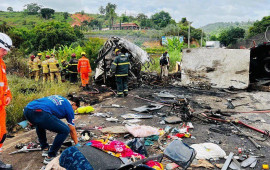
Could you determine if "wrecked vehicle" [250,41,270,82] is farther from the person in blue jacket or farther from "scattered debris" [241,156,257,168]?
the person in blue jacket

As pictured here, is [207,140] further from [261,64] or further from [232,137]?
[261,64]

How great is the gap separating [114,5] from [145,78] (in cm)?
8088

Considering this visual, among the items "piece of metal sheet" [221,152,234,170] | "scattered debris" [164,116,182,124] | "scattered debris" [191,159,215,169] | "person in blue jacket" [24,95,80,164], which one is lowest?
"scattered debris" [191,159,215,169]

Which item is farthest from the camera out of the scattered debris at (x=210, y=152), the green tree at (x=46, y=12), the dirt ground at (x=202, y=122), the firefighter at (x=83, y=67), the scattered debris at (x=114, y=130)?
the green tree at (x=46, y=12)

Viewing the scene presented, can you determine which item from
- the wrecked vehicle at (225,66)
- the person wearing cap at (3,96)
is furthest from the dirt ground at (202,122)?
the wrecked vehicle at (225,66)

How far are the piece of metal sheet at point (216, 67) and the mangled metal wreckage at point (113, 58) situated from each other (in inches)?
82.9

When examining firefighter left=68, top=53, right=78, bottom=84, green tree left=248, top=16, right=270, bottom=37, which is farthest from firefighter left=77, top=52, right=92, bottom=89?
green tree left=248, top=16, right=270, bottom=37

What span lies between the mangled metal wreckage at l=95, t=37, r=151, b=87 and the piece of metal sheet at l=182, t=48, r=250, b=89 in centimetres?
211

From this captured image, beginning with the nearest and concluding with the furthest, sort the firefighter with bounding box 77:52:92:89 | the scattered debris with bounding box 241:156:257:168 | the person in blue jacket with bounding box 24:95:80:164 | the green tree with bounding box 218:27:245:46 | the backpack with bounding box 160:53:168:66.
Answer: the person in blue jacket with bounding box 24:95:80:164 → the scattered debris with bounding box 241:156:257:168 → the firefighter with bounding box 77:52:92:89 → the backpack with bounding box 160:53:168:66 → the green tree with bounding box 218:27:245:46

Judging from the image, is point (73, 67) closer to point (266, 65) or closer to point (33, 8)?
point (266, 65)

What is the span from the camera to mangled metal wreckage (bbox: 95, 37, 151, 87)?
9047 millimetres

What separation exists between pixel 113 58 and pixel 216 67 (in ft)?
15.1

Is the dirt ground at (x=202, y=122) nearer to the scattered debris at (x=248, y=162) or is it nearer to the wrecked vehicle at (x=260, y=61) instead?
the scattered debris at (x=248, y=162)

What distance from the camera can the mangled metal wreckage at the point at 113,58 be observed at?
9.05 m
